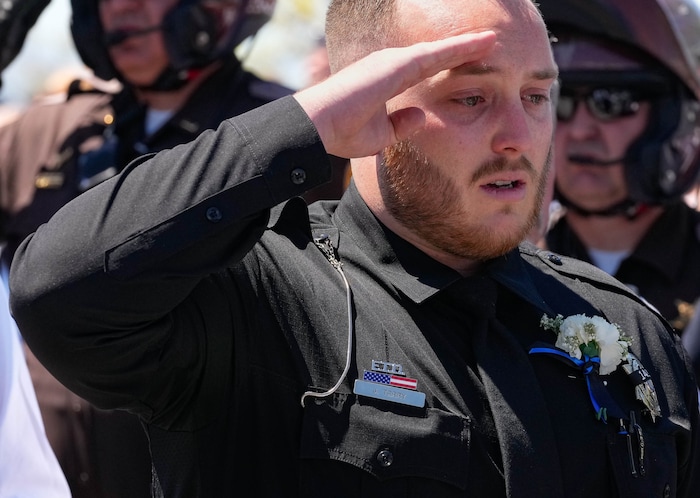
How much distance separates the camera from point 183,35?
4.67 m

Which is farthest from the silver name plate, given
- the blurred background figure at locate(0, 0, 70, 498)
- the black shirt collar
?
the blurred background figure at locate(0, 0, 70, 498)

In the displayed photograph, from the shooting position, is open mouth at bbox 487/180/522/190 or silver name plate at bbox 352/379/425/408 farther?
open mouth at bbox 487/180/522/190

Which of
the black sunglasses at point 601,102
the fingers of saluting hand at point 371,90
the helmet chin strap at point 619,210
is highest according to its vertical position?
the fingers of saluting hand at point 371,90

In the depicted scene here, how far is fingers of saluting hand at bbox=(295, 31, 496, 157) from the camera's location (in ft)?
7.29

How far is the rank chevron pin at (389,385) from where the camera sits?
90.0 inches

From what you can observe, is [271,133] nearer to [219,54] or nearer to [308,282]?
[308,282]

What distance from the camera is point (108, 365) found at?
2.12m

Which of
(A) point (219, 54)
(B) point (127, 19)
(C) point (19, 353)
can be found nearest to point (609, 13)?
(A) point (219, 54)

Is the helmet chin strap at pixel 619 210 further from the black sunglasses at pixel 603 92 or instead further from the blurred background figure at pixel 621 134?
the black sunglasses at pixel 603 92

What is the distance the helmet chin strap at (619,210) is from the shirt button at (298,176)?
2.93m

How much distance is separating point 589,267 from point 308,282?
2.58 feet

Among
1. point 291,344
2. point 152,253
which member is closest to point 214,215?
point 152,253

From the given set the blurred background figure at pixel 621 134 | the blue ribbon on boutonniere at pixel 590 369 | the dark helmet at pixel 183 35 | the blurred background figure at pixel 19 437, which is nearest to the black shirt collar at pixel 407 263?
the blue ribbon on boutonniere at pixel 590 369

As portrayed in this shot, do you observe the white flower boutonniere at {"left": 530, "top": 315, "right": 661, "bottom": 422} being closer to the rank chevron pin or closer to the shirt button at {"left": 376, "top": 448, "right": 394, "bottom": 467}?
the rank chevron pin
